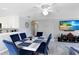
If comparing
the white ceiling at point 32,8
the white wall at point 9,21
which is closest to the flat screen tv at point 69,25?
the white ceiling at point 32,8

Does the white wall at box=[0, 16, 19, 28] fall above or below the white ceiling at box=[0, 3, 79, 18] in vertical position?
below

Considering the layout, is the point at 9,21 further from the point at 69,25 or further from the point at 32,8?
the point at 69,25

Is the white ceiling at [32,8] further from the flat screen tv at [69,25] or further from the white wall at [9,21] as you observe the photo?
the flat screen tv at [69,25]

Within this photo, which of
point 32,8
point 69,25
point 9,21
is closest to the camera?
point 32,8

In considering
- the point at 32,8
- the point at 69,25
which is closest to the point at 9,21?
the point at 32,8

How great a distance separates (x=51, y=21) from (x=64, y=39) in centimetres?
187

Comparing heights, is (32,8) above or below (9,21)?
above

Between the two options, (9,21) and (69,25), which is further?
Result: (69,25)

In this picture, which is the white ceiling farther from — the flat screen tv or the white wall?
the flat screen tv

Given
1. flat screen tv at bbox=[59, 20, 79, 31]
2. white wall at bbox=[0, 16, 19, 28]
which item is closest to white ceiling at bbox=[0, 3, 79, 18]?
white wall at bbox=[0, 16, 19, 28]

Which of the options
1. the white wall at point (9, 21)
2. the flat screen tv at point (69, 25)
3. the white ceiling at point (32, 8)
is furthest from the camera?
the flat screen tv at point (69, 25)

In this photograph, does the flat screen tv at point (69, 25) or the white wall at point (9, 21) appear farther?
the flat screen tv at point (69, 25)
